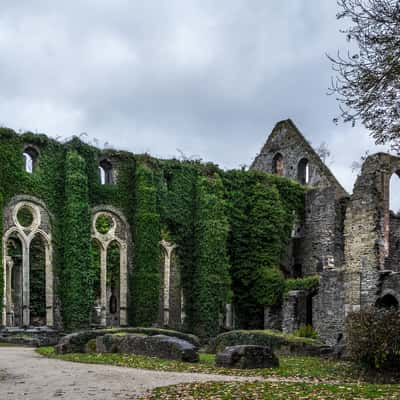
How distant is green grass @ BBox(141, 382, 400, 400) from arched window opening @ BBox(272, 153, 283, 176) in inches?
1081

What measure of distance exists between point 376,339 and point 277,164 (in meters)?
26.0

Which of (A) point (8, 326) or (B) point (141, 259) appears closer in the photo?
(A) point (8, 326)

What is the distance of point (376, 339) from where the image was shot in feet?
44.6

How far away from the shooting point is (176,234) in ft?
99.1

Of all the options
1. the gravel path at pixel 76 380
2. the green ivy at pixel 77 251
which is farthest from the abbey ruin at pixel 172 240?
the gravel path at pixel 76 380

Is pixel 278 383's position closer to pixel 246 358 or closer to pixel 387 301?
pixel 246 358

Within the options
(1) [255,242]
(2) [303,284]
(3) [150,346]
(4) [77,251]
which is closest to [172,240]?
(1) [255,242]

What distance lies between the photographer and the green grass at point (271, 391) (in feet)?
33.7

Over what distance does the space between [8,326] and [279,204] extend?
14.0 metres

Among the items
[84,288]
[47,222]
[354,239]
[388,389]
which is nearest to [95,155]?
[47,222]

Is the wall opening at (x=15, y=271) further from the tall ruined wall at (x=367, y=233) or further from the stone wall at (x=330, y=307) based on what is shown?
the tall ruined wall at (x=367, y=233)

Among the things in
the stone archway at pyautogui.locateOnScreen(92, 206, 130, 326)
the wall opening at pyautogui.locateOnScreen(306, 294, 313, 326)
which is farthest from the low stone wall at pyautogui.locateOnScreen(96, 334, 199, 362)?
the wall opening at pyautogui.locateOnScreen(306, 294, 313, 326)

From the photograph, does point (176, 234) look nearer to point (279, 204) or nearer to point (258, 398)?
point (279, 204)

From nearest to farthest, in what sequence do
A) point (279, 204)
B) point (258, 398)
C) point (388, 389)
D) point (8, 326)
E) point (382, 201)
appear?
point (258, 398) < point (388, 389) < point (8, 326) < point (382, 201) < point (279, 204)
